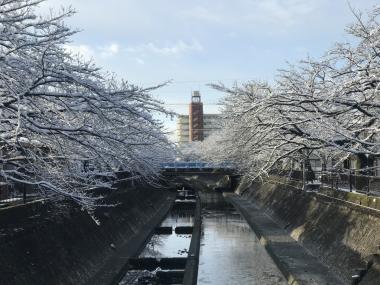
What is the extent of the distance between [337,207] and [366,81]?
8.56m

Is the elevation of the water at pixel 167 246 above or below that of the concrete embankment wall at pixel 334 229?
below

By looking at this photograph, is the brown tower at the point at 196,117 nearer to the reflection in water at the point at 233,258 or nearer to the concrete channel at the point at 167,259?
the concrete channel at the point at 167,259

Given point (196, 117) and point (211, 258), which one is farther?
point (196, 117)

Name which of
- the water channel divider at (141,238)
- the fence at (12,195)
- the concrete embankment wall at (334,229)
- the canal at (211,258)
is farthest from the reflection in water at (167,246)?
the fence at (12,195)

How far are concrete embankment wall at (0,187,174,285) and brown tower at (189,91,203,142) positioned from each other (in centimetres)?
10542

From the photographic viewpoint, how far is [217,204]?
48.0 meters

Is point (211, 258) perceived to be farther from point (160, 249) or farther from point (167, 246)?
point (167, 246)

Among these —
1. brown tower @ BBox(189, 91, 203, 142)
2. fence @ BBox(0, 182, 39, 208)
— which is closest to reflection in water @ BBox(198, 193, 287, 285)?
fence @ BBox(0, 182, 39, 208)

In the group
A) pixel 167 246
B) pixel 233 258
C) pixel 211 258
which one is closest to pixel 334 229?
pixel 233 258

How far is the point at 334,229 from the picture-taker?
1803 cm

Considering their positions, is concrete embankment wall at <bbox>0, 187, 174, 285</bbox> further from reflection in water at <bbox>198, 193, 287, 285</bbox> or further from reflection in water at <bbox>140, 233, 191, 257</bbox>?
reflection in water at <bbox>198, 193, 287, 285</bbox>

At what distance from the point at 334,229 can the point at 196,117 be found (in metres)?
112

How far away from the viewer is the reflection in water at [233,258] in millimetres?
17438

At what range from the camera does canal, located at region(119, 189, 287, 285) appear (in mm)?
17469
